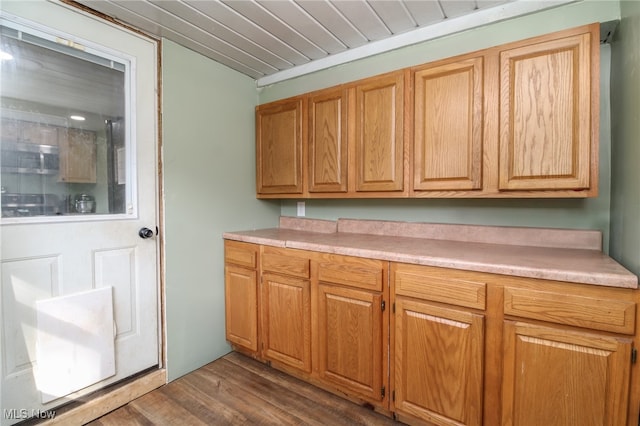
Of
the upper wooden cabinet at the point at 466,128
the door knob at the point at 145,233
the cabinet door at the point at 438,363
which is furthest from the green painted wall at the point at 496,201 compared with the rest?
the door knob at the point at 145,233

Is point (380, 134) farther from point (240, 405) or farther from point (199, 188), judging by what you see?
point (240, 405)

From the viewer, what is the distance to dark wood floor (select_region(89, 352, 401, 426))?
1588 millimetres

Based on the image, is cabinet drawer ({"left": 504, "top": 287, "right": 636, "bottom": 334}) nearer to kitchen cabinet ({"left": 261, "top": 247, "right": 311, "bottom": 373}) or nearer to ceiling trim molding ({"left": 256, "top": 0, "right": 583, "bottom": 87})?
kitchen cabinet ({"left": 261, "top": 247, "right": 311, "bottom": 373})

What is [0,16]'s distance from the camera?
1.32 m

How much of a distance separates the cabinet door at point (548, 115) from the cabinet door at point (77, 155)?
2.21m

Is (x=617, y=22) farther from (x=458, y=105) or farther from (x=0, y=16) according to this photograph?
(x=0, y=16)

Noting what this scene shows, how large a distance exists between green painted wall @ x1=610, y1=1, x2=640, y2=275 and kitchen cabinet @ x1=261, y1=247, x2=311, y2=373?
1490mm

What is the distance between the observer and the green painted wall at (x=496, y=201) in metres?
1.47

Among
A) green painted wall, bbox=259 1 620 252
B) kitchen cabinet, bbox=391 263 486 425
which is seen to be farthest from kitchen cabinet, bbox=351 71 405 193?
kitchen cabinet, bbox=391 263 486 425

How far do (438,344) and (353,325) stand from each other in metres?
0.45

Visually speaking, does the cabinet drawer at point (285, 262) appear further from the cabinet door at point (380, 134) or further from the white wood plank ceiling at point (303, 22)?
the white wood plank ceiling at point (303, 22)

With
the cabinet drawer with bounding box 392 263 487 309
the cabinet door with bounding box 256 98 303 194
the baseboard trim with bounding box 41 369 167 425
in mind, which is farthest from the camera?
the cabinet door with bounding box 256 98 303 194

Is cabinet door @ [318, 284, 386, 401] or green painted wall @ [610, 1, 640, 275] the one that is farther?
cabinet door @ [318, 284, 386, 401]

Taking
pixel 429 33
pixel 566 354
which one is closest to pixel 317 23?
pixel 429 33
